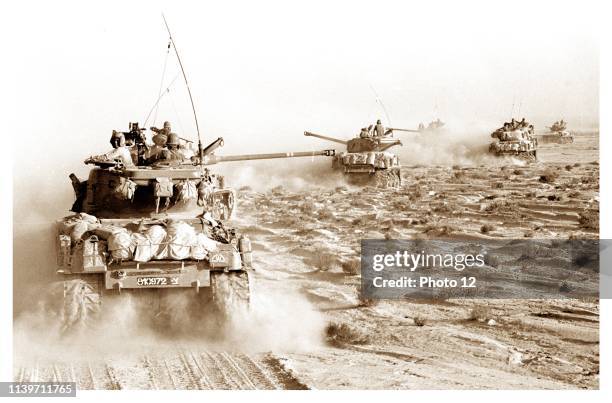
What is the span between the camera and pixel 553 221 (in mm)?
20156

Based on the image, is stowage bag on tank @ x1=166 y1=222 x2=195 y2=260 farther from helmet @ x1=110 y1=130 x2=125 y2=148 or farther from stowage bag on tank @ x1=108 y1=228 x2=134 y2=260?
helmet @ x1=110 y1=130 x2=125 y2=148

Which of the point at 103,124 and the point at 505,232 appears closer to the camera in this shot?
the point at 505,232

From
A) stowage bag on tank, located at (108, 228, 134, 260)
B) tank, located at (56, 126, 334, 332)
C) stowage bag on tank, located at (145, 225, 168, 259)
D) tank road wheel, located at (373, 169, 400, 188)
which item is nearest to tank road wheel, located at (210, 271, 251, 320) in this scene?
tank, located at (56, 126, 334, 332)

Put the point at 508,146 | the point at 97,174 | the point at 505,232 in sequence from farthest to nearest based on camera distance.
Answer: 1. the point at 508,146
2. the point at 505,232
3. the point at 97,174

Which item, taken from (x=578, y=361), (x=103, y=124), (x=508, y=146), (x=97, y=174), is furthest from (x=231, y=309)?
(x=508, y=146)

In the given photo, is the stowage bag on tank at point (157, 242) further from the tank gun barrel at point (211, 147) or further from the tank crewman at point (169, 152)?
the tank gun barrel at point (211, 147)

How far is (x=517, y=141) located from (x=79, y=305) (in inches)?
1010

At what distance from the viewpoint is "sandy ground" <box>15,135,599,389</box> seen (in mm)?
10891

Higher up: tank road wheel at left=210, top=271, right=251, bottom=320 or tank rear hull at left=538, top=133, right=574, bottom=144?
tank rear hull at left=538, top=133, right=574, bottom=144

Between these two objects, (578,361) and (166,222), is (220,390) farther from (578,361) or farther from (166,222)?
(578,361)

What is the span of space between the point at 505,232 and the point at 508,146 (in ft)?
52.6

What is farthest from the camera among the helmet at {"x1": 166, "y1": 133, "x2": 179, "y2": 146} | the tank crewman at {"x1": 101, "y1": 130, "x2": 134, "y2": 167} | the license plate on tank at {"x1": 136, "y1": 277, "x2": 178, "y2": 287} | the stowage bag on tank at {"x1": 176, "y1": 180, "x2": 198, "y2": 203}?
the helmet at {"x1": 166, "y1": 133, "x2": 179, "y2": 146}

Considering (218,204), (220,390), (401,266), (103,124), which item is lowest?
(220,390)

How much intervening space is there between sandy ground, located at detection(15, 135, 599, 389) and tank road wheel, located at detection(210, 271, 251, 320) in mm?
258
